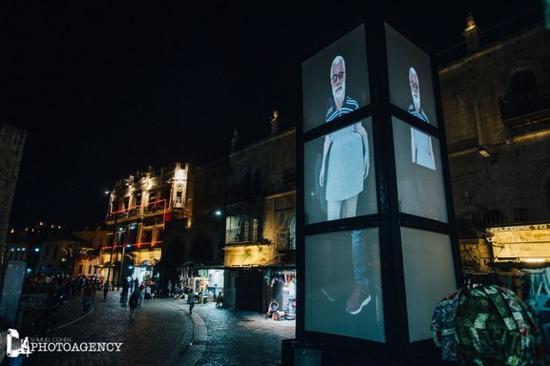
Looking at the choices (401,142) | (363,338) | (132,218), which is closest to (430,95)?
(401,142)

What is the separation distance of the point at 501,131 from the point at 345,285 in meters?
13.6

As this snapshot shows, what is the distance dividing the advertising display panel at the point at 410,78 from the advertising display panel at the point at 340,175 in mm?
1295

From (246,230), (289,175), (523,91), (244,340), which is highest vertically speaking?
(523,91)

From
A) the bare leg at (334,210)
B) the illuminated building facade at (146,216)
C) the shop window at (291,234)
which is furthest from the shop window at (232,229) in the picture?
the bare leg at (334,210)

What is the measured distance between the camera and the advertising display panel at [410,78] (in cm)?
802

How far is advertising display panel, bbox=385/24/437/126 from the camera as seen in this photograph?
26.3 feet

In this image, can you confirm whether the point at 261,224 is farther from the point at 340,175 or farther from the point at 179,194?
the point at 340,175

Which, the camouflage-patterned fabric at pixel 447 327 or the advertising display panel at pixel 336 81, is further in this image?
the advertising display panel at pixel 336 81

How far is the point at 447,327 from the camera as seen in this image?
350cm

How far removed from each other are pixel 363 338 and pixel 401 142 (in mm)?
4349

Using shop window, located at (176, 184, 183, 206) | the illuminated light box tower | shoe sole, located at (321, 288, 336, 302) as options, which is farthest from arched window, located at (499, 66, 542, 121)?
shop window, located at (176, 184, 183, 206)

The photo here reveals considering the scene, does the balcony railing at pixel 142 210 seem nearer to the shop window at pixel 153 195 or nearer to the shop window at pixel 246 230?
the shop window at pixel 153 195

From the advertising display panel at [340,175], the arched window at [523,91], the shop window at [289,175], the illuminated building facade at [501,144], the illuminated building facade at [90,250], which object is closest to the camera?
the advertising display panel at [340,175]

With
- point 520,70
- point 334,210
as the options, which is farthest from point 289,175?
point 334,210
